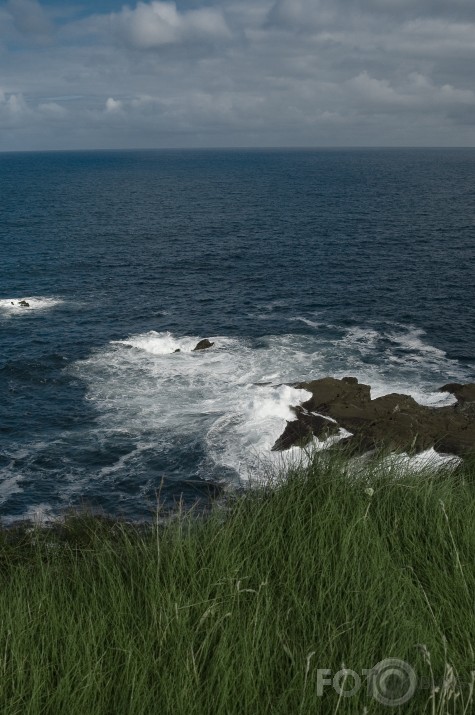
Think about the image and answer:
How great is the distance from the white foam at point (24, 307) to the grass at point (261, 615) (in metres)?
58.5

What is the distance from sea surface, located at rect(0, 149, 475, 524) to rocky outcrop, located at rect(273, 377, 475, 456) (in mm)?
1329

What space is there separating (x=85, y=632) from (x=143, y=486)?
1124 inches

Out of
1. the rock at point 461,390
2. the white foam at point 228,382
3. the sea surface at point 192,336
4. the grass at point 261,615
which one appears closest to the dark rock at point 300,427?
the white foam at point 228,382

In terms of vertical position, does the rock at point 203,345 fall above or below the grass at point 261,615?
below

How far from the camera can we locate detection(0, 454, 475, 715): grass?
5.72 m

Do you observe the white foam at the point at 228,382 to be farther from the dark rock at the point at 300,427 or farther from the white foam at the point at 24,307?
the white foam at the point at 24,307

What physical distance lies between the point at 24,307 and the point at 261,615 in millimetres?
63162

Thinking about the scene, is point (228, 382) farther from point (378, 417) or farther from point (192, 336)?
point (378, 417)

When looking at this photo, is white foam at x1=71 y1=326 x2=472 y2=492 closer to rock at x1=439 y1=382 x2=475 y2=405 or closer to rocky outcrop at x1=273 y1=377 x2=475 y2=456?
rock at x1=439 y1=382 x2=475 y2=405

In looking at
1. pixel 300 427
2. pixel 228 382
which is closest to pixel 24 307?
pixel 228 382

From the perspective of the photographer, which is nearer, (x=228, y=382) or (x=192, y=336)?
(x=228, y=382)

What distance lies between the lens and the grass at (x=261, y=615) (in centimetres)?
572

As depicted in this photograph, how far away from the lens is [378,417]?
3738 cm

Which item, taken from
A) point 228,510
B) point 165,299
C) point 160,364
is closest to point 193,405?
point 160,364
